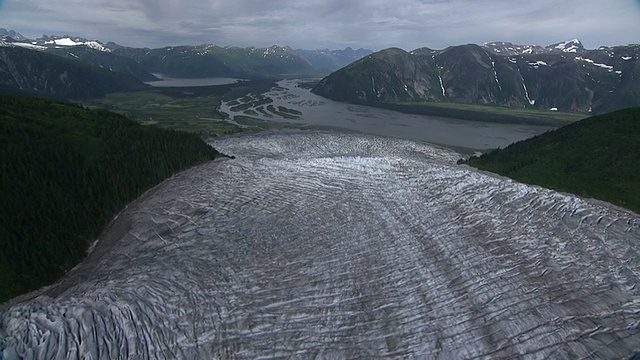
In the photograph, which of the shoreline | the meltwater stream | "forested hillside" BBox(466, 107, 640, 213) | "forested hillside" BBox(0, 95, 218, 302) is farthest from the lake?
the shoreline

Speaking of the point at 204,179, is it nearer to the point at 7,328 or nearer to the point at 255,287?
the point at 255,287

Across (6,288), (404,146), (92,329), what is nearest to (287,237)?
(92,329)

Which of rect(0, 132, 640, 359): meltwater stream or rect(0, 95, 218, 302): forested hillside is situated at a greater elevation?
rect(0, 95, 218, 302): forested hillside

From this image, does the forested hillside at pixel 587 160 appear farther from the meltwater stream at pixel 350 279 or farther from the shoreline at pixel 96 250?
the shoreline at pixel 96 250

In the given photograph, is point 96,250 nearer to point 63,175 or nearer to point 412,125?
point 63,175

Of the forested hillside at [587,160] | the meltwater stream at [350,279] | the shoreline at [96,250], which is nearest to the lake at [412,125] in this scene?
the forested hillside at [587,160]

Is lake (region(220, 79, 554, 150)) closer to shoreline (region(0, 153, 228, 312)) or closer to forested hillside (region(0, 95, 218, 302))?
forested hillside (region(0, 95, 218, 302))
